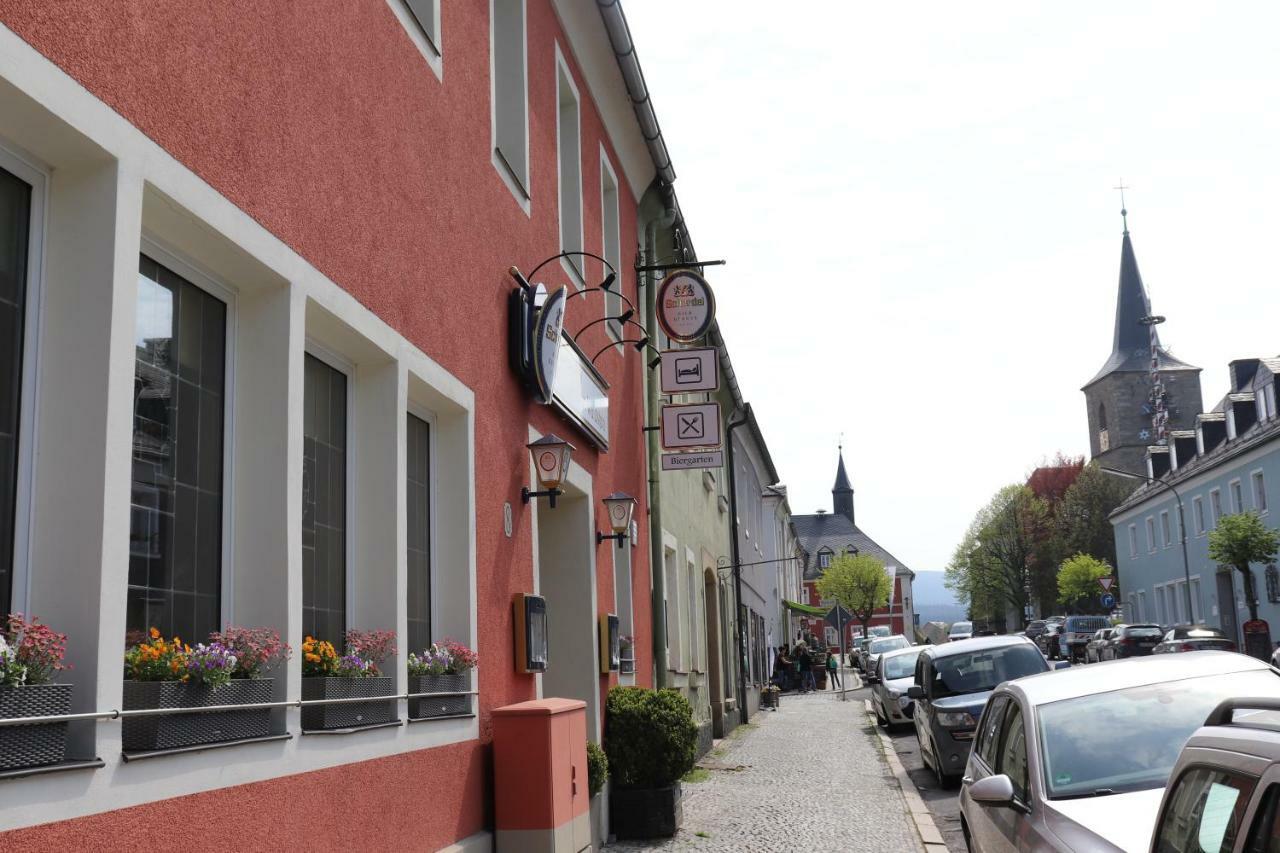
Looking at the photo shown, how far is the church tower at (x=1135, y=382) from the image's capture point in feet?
324

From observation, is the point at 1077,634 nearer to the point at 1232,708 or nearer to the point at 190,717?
the point at 1232,708

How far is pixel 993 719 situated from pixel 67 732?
17.2 feet

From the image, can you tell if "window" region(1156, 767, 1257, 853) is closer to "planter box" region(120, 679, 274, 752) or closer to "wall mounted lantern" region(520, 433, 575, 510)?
"planter box" region(120, 679, 274, 752)

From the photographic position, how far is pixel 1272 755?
2.87m

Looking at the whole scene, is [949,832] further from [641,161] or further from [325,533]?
[641,161]

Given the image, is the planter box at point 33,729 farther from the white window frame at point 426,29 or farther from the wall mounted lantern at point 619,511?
the wall mounted lantern at point 619,511

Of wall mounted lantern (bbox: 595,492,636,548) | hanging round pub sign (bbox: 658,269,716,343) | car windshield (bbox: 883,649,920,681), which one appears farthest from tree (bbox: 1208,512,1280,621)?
wall mounted lantern (bbox: 595,492,636,548)

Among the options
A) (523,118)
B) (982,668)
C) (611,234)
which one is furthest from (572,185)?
(982,668)

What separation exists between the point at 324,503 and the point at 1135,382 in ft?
338

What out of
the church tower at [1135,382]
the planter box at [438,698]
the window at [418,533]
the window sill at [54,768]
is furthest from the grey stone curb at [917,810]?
the church tower at [1135,382]

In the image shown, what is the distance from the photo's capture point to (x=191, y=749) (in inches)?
174

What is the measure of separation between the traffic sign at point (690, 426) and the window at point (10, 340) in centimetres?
1250

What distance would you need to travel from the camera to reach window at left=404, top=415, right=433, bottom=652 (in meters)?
7.61

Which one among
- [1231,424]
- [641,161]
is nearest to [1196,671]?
[641,161]
